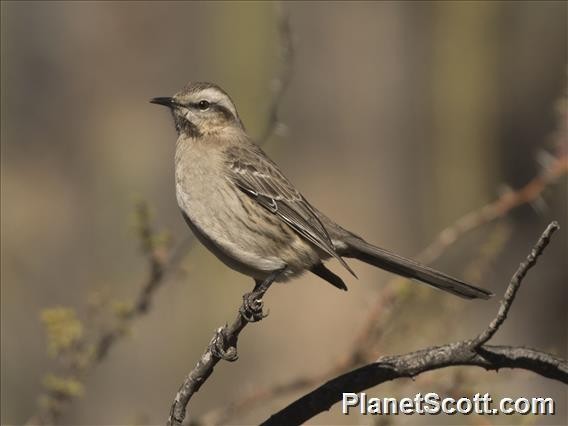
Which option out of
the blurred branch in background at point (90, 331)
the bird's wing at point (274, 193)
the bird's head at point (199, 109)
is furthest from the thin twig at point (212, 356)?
the bird's head at point (199, 109)

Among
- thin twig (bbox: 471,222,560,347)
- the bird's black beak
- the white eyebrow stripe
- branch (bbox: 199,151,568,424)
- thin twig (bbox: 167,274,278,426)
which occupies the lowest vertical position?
thin twig (bbox: 167,274,278,426)

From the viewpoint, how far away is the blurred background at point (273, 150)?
10.5 meters

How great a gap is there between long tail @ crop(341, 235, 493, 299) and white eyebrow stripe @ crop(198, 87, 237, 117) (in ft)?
3.56

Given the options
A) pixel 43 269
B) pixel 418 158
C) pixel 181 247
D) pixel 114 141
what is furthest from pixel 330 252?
pixel 418 158

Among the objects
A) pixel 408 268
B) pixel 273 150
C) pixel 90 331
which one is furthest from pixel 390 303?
pixel 273 150

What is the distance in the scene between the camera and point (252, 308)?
4559 mm

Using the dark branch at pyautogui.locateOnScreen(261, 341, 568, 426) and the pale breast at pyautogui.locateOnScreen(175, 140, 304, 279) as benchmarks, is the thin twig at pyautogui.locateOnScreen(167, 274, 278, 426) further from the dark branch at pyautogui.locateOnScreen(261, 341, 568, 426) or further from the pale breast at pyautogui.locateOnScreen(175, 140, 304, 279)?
the pale breast at pyautogui.locateOnScreen(175, 140, 304, 279)

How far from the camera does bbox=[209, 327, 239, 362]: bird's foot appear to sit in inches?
164

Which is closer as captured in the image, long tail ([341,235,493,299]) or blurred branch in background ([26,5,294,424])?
long tail ([341,235,493,299])

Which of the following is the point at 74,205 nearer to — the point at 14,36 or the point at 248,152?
the point at 14,36

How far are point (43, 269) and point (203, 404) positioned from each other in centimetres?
220

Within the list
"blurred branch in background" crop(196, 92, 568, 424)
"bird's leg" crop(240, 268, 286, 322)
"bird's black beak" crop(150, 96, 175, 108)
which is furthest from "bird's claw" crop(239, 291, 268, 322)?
"bird's black beak" crop(150, 96, 175, 108)

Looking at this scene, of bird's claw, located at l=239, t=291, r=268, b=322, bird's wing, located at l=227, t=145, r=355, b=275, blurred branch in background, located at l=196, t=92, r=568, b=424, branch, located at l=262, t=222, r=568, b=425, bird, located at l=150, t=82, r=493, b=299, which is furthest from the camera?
bird's wing, located at l=227, t=145, r=355, b=275

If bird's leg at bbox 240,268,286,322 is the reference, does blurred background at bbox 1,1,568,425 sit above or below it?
above
